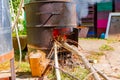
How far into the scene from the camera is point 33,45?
16.4ft

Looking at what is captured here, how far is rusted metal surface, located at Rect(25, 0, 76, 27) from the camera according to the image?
4.81 m

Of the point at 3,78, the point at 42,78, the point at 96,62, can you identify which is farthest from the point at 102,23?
the point at 3,78

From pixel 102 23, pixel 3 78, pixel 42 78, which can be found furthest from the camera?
pixel 102 23

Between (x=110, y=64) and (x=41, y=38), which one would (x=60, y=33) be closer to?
A: (x=41, y=38)

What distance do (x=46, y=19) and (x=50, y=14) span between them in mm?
128

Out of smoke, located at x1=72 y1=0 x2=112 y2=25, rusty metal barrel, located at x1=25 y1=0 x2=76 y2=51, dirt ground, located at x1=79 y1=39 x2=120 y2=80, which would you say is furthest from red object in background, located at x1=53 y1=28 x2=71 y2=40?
smoke, located at x1=72 y1=0 x2=112 y2=25

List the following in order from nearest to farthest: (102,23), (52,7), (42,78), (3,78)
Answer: (3,78)
(42,78)
(52,7)
(102,23)

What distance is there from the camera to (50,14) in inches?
189

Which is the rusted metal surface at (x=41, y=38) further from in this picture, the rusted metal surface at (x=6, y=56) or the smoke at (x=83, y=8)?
the smoke at (x=83, y=8)

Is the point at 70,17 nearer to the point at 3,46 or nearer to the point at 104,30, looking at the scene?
the point at 3,46

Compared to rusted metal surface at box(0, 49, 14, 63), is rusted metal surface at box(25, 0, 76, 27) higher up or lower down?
higher up

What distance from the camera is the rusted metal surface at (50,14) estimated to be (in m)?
4.81

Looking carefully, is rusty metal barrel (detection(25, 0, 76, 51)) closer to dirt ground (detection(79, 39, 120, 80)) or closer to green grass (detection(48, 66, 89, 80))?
green grass (detection(48, 66, 89, 80))

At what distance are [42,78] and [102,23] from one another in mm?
5592
